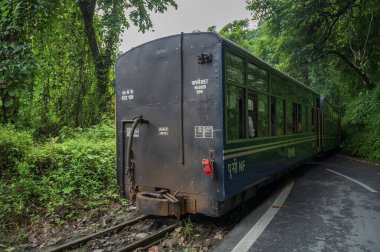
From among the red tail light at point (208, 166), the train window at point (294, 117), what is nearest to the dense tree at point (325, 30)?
the train window at point (294, 117)

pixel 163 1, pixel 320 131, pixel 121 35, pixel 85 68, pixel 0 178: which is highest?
pixel 163 1

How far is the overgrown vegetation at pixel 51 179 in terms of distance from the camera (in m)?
5.95

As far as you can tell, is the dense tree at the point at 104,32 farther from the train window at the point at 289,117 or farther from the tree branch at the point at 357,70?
the tree branch at the point at 357,70

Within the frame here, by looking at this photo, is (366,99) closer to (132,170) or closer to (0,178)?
(132,170)

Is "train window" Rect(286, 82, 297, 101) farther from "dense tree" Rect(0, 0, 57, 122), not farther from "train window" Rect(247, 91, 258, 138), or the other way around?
"dense tree" Rect(0, 0, 57, 122)

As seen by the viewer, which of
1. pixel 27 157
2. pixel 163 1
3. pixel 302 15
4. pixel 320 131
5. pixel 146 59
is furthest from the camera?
pixel 163 1

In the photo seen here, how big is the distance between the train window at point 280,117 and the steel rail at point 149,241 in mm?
3702

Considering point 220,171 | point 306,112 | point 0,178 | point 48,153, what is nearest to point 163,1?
point 306,112

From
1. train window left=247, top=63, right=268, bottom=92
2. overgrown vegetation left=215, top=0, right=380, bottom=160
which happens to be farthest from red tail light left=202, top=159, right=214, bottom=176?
overgrown vegetation left=215, top=0, right=380, bottom=160

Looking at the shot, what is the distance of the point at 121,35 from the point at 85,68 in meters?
2.94

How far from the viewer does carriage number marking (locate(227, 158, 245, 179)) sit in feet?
16.1

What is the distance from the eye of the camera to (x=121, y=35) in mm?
15109

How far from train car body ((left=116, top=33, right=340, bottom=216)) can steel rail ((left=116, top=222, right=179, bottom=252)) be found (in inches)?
14.3

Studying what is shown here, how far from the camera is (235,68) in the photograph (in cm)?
520
